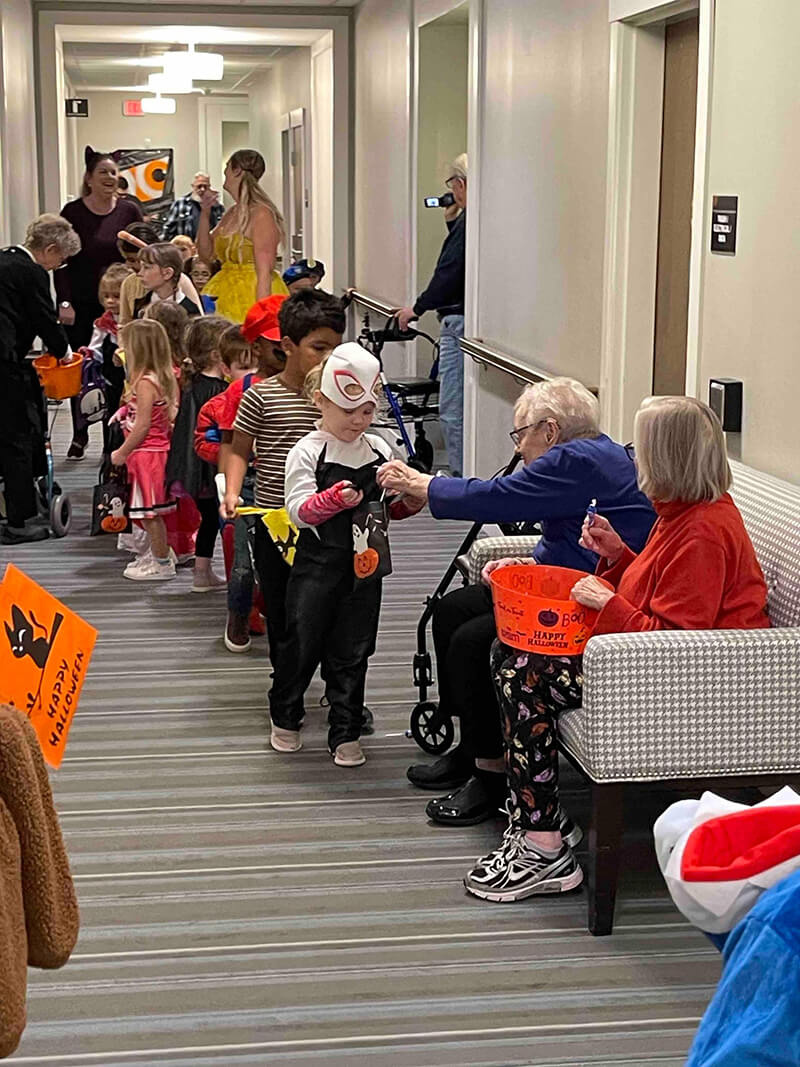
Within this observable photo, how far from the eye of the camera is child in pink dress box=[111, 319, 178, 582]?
20.2 ft

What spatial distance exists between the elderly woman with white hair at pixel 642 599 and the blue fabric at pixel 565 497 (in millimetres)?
157

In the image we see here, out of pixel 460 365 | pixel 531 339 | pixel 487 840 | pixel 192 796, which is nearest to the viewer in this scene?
pixel 487 840

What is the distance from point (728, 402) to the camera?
420cm

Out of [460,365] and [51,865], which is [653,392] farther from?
[51,865]

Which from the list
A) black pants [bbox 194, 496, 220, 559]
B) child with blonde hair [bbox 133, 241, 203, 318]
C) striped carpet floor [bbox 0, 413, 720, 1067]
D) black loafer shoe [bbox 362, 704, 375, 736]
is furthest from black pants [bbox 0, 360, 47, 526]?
black loafer shoe [bbox 362, 704, 375, 736]

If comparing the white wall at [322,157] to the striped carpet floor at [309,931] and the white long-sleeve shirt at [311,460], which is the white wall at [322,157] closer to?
the white long-sleeve shirt at [311,460]

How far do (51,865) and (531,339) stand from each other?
519cm

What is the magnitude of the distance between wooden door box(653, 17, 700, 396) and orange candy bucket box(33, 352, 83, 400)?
10.0 ft

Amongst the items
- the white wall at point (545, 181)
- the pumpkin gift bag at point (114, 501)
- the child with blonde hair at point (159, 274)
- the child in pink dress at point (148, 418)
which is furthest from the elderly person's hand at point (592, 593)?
the child with blonde hair at point (159, 274)

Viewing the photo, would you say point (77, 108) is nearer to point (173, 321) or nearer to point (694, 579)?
point (173, 321)

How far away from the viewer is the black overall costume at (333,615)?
4.03 meters

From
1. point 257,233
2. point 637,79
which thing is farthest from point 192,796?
point 257,233

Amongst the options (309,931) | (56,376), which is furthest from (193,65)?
(309,931)

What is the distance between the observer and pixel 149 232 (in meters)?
8.70
